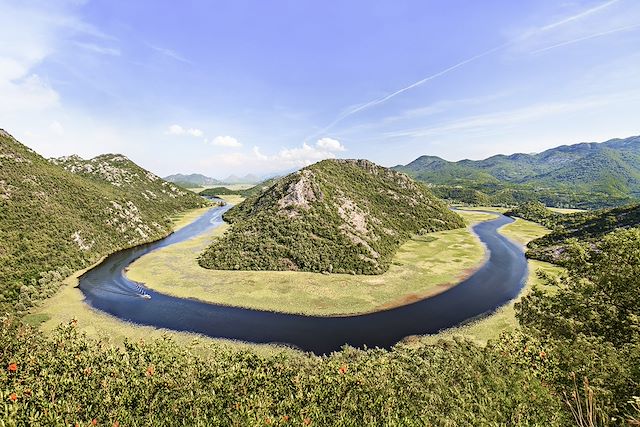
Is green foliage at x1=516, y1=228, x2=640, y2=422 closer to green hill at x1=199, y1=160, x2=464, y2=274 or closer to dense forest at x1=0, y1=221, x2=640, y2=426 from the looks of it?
dense forest at x1=0, y1=221, x2=640, y2=426

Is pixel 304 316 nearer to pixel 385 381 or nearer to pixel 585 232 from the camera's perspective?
pixel 385 381

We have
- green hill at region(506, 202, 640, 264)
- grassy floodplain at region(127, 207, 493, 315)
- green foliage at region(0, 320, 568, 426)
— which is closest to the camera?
green foliage at region(0, 320, 568, 426)

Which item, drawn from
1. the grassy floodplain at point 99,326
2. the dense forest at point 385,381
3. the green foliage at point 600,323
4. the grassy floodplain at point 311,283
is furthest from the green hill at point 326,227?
the green foliage at point 600,323

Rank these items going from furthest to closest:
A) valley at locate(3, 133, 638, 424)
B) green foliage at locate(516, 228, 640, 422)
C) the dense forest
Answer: valley at locate(3, 133, 638, 424) < the dense forest < green foliage at locate(516, 228, 640, 422)

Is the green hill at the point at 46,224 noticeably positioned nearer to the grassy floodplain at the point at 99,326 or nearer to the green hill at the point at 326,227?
the grassy floodplain at the point at 99,326

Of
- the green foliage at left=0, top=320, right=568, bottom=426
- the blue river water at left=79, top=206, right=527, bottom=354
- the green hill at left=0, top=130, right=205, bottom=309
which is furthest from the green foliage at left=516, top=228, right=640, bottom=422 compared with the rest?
the green hill at left=0, top=130, right=205, bottom=309

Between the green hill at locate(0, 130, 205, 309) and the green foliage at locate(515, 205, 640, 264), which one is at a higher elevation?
the green hill at locate(0, 130, 205, 309)

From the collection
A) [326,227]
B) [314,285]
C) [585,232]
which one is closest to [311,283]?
[314,285]
